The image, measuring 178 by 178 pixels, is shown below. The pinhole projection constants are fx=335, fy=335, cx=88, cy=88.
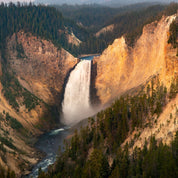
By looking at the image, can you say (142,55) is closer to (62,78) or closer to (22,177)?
(62,78)

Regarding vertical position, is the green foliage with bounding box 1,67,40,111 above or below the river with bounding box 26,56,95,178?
above

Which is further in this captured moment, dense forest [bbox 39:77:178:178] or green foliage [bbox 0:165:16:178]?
green foliage [bbox 0:165:16:178]

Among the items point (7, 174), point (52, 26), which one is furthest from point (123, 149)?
point (52, 26)

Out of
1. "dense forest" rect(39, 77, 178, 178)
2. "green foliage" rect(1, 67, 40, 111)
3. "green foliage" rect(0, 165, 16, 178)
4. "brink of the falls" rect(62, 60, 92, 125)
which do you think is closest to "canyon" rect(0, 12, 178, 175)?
"green foliage" rect(1, 67, 40, 111)

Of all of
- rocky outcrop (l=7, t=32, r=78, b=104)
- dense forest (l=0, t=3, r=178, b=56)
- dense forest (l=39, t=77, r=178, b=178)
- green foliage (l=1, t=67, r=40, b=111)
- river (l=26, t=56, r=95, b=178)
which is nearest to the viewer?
dense forest (l=39, t=77, r=178, b=178)

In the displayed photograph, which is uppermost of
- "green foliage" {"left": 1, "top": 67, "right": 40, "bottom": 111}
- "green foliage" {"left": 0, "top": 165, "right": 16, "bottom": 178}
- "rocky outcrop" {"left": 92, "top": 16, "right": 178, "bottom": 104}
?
"rocky outcrop" {"left": 92, "top": 16, "right": 178, "bottom": 104}

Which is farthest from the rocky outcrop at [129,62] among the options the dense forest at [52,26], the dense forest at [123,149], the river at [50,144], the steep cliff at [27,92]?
the dense forest at [123,149]

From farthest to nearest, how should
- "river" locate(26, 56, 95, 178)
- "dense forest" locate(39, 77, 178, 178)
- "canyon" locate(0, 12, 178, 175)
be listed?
"canyon" locate(0, 12, 178, 175) < "river" locate(26, 56, 95, 178) < "dense forest" locate(39, 77, 178, 178)

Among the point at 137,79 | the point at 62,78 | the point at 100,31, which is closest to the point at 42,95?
the point at 62,78

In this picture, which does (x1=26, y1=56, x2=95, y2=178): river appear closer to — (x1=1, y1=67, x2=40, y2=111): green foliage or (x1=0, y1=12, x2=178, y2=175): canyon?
(x1=0, y1=12, x2=178, y2=175): canyon
